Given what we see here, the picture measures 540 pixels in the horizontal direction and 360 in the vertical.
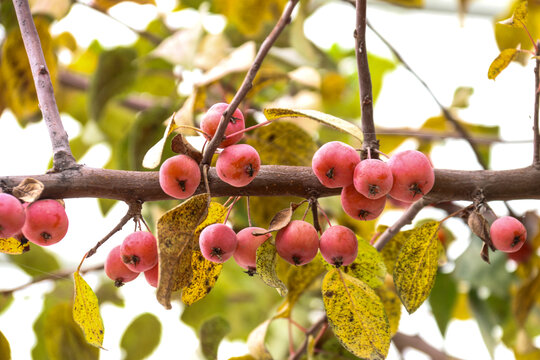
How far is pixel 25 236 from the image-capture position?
0.53 meters

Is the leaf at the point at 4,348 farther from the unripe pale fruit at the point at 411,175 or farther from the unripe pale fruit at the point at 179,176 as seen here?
the unripe pale fruit at the point at 411,175

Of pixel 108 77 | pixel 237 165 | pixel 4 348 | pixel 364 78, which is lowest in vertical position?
pixel 4 348

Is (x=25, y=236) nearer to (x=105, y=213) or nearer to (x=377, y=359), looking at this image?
(x=377, y=359)

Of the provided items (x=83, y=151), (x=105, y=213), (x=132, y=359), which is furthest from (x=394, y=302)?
(x=83, y=151)

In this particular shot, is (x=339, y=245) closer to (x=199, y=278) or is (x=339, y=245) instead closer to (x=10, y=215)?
(x=199, y=278)

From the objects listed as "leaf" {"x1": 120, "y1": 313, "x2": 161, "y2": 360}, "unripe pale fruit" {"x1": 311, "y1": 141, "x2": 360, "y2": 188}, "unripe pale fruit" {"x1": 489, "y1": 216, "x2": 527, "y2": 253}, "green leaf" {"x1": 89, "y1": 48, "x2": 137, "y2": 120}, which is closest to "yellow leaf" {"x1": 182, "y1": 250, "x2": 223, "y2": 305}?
"unripe pale fruit" {"x1": 311, "y1": 141, "x2": 360, "y2": 188}

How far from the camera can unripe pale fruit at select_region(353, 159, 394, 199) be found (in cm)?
50

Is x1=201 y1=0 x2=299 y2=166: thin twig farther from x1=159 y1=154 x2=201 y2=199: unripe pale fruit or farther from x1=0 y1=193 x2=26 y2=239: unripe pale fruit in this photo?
x1=0 y1=193 x2=26 y2=239: unripe pale fruit

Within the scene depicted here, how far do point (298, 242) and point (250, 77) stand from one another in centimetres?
16

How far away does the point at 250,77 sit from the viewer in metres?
0.47

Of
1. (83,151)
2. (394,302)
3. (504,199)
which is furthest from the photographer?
(83,151)

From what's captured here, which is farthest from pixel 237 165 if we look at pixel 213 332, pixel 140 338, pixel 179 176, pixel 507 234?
pixel 140 338

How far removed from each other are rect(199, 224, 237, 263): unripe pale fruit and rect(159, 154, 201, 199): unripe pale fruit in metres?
0.04

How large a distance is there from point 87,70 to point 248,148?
1.40 m
